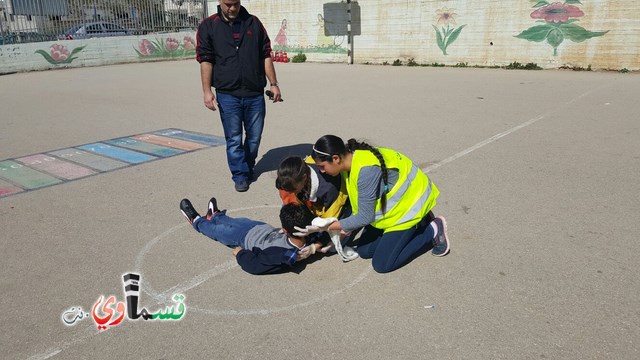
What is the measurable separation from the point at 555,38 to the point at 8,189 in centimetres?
1487

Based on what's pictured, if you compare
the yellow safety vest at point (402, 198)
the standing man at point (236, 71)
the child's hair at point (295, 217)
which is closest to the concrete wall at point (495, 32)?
the standing man at point (236, 71)

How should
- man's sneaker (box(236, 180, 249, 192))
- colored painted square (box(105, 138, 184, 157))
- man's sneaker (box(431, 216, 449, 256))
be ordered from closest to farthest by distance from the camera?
1. man's sneaker (box(431, 216, 449, 256))
2. man's sneaker (box(236, 180, 249, 192))
3. colored painted square (box(105, 138, 184, 157))

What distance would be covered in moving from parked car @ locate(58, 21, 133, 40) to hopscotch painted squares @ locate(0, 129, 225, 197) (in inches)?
565


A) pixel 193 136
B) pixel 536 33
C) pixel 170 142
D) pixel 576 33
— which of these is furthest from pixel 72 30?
pixel 576 33

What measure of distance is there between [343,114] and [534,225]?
5.20 metres

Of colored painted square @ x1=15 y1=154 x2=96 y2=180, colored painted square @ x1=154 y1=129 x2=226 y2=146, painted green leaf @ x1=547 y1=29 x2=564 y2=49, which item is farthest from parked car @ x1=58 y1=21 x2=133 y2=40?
painted green leaf @ x1=547 y1=29 x2=564 y2=49

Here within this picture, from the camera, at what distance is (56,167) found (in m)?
5.94

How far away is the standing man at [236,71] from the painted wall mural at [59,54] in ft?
53.8

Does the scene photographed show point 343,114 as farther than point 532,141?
Yes

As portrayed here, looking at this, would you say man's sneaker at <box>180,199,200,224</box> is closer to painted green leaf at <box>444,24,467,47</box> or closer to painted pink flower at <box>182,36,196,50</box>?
painted green leaf at <box>444,24,467,47</box>

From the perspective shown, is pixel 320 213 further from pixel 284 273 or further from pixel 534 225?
pixel 534 225

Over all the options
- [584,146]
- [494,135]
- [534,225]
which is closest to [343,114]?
[494,135]

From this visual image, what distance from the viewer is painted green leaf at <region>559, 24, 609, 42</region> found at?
14.2 metres

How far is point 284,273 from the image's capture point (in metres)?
3.38
